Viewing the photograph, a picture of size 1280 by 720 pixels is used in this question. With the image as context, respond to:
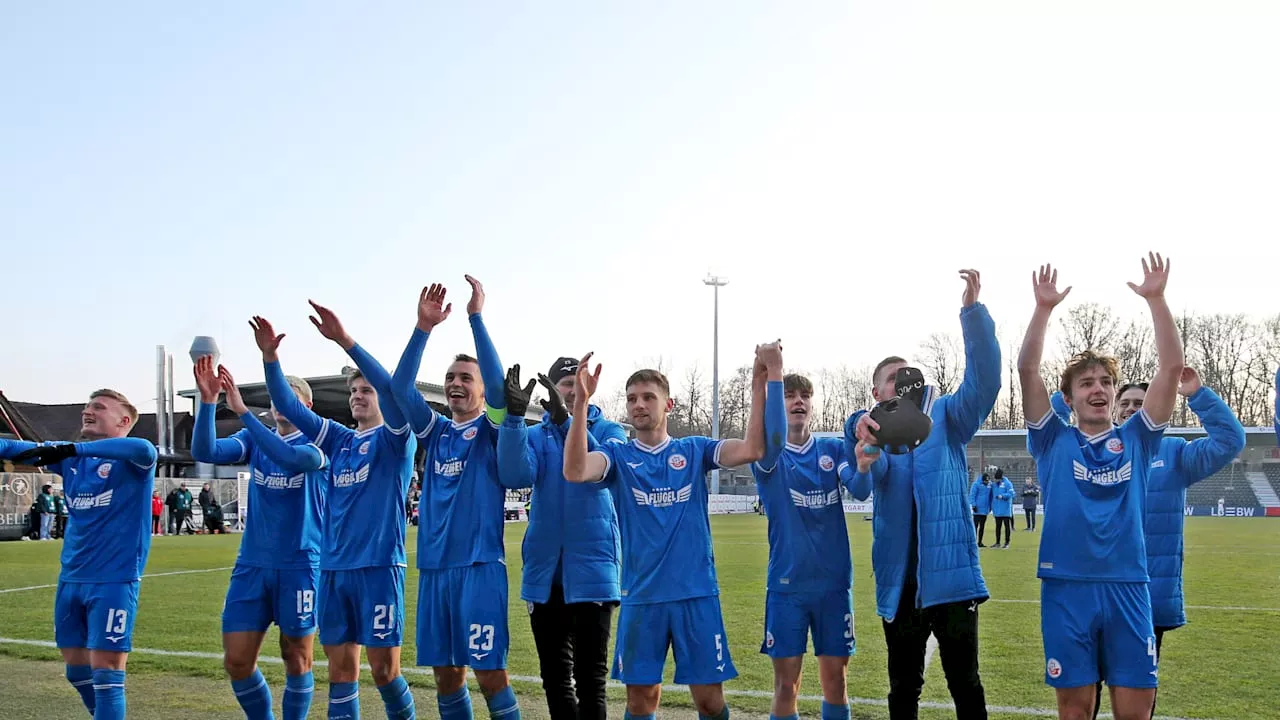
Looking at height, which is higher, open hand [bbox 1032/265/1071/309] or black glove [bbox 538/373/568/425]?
open hand [bbox 1032/265/1071/309]

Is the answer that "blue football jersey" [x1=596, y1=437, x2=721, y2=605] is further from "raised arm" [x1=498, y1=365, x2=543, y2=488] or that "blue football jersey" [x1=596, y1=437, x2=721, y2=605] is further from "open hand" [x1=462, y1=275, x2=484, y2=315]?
"open hand" [x1=462, y1=275, x2=484, y2=315]

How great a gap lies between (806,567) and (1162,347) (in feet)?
6.89

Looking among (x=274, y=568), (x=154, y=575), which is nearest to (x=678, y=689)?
(x=274, y=568)

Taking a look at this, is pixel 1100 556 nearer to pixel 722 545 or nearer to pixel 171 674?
pixel 171 674

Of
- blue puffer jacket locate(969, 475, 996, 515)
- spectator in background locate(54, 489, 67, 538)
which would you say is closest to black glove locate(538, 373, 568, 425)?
blue puffer jacket locate(969, 475, 996, 515)

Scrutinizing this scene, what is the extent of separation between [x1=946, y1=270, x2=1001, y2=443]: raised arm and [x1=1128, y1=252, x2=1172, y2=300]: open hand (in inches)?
28.6

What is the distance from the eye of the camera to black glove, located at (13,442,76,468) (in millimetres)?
6125

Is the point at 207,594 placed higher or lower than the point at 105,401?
lower

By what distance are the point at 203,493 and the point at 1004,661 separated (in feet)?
101

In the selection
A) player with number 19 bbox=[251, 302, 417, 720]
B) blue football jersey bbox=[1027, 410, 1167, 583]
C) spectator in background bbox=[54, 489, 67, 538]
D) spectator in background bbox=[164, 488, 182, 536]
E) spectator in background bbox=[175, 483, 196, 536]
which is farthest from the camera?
spectator in background bbox=[164, 488, 182, 536]

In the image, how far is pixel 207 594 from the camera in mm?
15227

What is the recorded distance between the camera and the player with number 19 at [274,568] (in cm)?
627

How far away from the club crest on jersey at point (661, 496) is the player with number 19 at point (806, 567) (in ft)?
1.50

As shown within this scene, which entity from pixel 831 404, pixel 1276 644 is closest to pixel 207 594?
pixel 1276 644
